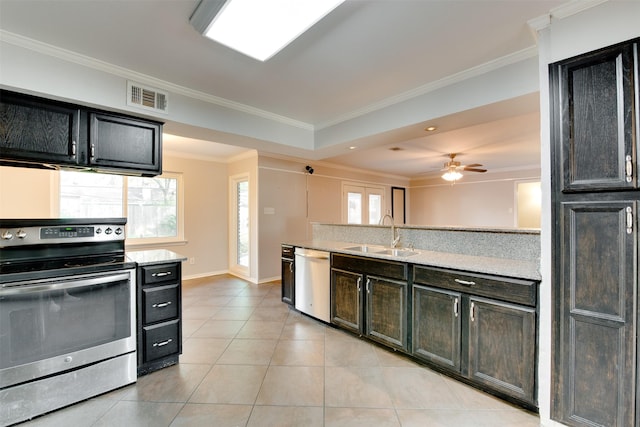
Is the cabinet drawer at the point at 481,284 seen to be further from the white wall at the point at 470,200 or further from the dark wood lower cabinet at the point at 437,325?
the white wall at the point at 470,200

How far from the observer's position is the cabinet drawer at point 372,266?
8.04 feet

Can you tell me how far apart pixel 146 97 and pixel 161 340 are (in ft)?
6.92

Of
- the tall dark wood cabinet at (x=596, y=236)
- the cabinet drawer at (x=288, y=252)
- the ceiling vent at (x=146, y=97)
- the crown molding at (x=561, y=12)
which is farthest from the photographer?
the cabinet drawer at (x=288, y=252)

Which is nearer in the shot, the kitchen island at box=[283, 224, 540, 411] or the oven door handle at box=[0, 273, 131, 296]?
the oven door handle at box=[0, 273, 131, 296]

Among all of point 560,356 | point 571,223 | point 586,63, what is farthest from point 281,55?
point 560,356

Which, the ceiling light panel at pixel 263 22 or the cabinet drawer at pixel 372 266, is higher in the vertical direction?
the ceiling light panel at pixel 263 22

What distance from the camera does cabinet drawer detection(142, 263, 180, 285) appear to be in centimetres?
223

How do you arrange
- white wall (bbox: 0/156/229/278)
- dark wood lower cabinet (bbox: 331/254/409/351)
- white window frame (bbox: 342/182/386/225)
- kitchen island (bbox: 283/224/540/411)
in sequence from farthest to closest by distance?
1. white window frame (bbox: 342/182/386/225)
2. white wall (bbox: 0/156/229/278)
3. dark wood lower cabinet (bbox: 331/254/409/351)
4. kitchen island (bbox: 283/224/540/411)

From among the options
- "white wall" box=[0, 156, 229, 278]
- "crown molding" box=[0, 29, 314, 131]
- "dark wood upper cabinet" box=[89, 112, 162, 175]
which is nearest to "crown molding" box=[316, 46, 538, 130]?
"crown molding" box=[0, 29, 314, 131]

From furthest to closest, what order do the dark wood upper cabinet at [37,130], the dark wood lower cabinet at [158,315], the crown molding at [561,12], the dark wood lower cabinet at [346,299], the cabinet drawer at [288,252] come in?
the cabinet drawer at [288,252] < the dark wood lower cabinet at [346,299] < the dark wood lower cabinet at [158,315] < the dark wood upper cabinet at [37,130] < the crown molding at [561,12]

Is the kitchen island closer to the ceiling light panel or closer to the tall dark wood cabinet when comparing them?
the tall dark wood cabinet

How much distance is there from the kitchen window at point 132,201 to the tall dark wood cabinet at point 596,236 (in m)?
5.17

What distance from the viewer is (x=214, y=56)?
82.7 inches

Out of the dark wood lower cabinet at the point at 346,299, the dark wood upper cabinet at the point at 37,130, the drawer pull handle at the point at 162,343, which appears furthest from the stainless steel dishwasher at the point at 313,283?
the dark wood upper cabinet at the point at 37,130
